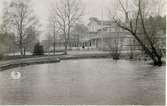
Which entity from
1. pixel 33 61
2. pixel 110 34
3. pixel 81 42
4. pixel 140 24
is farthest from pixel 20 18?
pixel 140 24

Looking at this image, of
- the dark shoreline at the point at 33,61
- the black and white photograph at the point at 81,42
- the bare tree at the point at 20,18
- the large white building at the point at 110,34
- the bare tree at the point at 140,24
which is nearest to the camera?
the black and white photograph at the point at 81,42

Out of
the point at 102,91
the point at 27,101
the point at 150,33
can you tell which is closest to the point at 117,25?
the point at 150,33

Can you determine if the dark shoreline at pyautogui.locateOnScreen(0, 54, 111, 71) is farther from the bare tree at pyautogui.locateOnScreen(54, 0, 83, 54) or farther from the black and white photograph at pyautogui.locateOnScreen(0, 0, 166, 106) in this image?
the bare tree at pyautogui.locateOnScreen(54, 0, 83, 54)

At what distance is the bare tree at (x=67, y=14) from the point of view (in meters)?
4.91

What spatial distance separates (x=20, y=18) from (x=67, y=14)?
5.26 ft

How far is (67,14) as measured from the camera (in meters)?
6.31

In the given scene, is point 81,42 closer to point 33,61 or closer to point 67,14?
point 67,14

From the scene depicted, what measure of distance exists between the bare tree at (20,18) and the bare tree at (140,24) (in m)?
2.49

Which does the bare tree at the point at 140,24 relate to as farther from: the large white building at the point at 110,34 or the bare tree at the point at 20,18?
the bare tree at the point at 20,18

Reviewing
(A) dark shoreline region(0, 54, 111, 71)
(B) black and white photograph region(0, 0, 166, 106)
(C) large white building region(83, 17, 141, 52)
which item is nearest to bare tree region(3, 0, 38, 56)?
(B) black and white photograph region(0, 0, 166, 106)

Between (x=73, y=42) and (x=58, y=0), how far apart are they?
170 cm

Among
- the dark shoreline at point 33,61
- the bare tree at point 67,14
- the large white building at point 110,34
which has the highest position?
the bare tree at point 67,14

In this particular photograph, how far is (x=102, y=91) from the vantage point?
3834 millimetres

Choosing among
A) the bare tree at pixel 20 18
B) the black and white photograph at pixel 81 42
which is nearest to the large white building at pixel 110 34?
the black and white photograph at pixel 81 42
